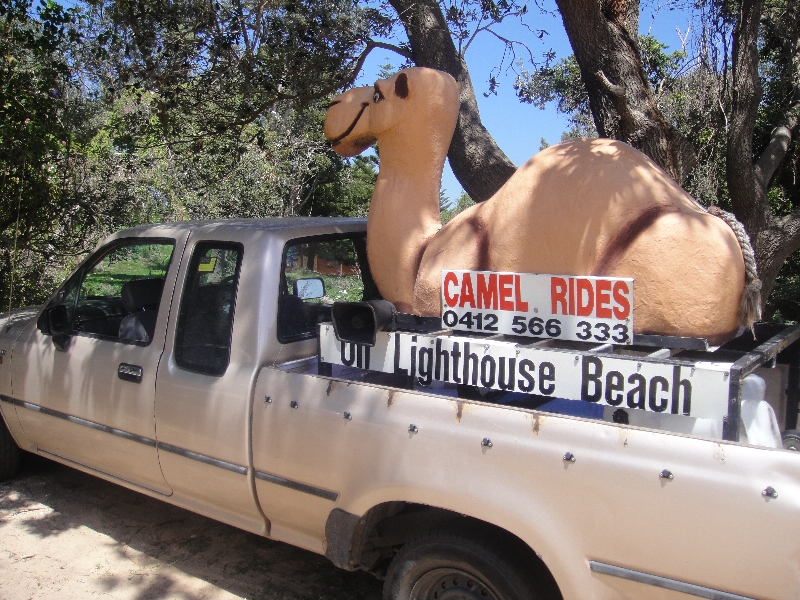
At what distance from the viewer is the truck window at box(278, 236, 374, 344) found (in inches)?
128

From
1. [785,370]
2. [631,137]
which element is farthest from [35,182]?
[785,370]

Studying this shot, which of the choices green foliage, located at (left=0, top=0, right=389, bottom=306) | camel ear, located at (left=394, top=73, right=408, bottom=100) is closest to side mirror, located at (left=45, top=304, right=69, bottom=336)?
camel ear, located at (left=394, top=73, right=408, bottom=100)

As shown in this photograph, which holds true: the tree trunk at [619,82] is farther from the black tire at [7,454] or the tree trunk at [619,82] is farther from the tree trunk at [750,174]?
the black tire at [7,454]

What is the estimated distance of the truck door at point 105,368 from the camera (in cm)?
340

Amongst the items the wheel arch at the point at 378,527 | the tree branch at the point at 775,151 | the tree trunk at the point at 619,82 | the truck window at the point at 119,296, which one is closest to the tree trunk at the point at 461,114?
the tree trunk at the point at 619,82

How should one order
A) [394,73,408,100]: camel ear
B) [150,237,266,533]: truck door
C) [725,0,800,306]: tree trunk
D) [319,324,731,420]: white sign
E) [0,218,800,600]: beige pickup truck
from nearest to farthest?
1. [0,218,800,600]: beige pickup truck
2. [319,324,731,420]: white sign
3. [150,237,266,533]: truck door
4. [394,73,408,100]: camel ear
5. [725,0,800,306]: tree trunk

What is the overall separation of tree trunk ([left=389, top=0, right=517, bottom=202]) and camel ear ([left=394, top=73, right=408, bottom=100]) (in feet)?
8.00

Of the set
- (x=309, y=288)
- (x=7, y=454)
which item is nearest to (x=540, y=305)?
(x=309, y=288)

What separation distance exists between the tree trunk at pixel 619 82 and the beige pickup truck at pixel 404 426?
2.14 metres

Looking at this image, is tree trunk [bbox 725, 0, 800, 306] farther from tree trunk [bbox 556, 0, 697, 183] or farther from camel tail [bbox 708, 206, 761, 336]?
camel tail [bbox 708, 206, 761, 336]

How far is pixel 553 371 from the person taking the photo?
7.84ft

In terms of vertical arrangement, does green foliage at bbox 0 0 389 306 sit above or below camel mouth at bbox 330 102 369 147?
above

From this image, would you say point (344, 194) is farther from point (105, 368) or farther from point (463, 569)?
point (463, 569)

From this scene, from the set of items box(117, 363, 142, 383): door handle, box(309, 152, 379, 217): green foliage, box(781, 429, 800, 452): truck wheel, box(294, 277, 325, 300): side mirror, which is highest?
box(309, 152, 379, 217): green foliage
